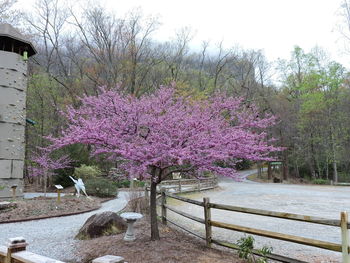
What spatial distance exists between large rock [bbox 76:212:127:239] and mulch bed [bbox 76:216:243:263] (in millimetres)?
274

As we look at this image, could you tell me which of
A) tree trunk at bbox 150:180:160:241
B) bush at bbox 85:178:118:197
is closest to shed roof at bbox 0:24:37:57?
bush at bbox 85:178:118:197

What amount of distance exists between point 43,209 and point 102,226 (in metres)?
4.81

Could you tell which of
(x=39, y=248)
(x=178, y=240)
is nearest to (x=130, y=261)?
(x=178, y=240)

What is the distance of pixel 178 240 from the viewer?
6.15m

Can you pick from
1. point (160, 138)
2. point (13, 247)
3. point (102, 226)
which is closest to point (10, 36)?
point (102, 226)

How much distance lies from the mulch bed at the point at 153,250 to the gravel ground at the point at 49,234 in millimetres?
338

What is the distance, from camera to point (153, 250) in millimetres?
5160

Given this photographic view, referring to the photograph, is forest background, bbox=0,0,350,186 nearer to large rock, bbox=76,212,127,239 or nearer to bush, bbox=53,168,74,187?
bush, bbox=53,168,74,187

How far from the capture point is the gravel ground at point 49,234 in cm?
591

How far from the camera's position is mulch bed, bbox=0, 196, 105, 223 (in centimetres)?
932

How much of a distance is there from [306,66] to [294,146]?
1088 centimetres

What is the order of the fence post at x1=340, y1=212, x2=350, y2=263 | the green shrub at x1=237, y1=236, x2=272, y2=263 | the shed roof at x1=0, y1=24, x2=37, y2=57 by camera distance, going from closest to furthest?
the fence post at x1=340, y1=212, x2=350, y2=263 → the green shrub at x1=237, y1=236, x2=272, y2=263 → the shed roof at x1=0, y1=24, x2=37, y2=57

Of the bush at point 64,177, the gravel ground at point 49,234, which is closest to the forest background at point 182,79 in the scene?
the bush at point 64,177

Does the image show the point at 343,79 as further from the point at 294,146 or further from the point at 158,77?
the point at 158,77
